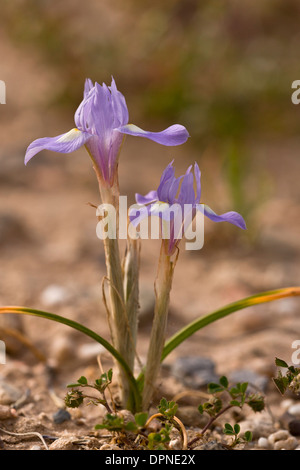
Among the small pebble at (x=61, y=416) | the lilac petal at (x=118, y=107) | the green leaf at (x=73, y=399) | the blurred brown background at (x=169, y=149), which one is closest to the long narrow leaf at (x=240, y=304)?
the green leaf at (x=73, y=399)

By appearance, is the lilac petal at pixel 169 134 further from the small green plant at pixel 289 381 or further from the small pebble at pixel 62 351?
the small pebble at pixel 62 351

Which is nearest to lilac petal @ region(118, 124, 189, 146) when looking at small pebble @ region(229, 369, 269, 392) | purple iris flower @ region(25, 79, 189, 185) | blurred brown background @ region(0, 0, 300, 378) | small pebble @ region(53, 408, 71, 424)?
purple iris flower @ region(25, 79, 189, 185)

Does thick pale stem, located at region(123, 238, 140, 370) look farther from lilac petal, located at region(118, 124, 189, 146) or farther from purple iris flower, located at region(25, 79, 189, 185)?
lilac petal, located at region(118, 124, 189, 146)

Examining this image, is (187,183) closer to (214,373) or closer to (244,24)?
(214,373)

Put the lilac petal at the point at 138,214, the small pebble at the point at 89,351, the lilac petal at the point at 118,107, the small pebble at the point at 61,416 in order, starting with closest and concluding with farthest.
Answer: the lilac petal at the point at 138,214 → the lilac petal at the point at 118,107 → the small pebble at the point at 61,416 → the small pebble at the point at 89,351

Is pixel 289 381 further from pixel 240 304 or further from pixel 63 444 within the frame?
pixel 63 444

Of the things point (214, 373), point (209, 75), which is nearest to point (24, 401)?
point (214, 373)
